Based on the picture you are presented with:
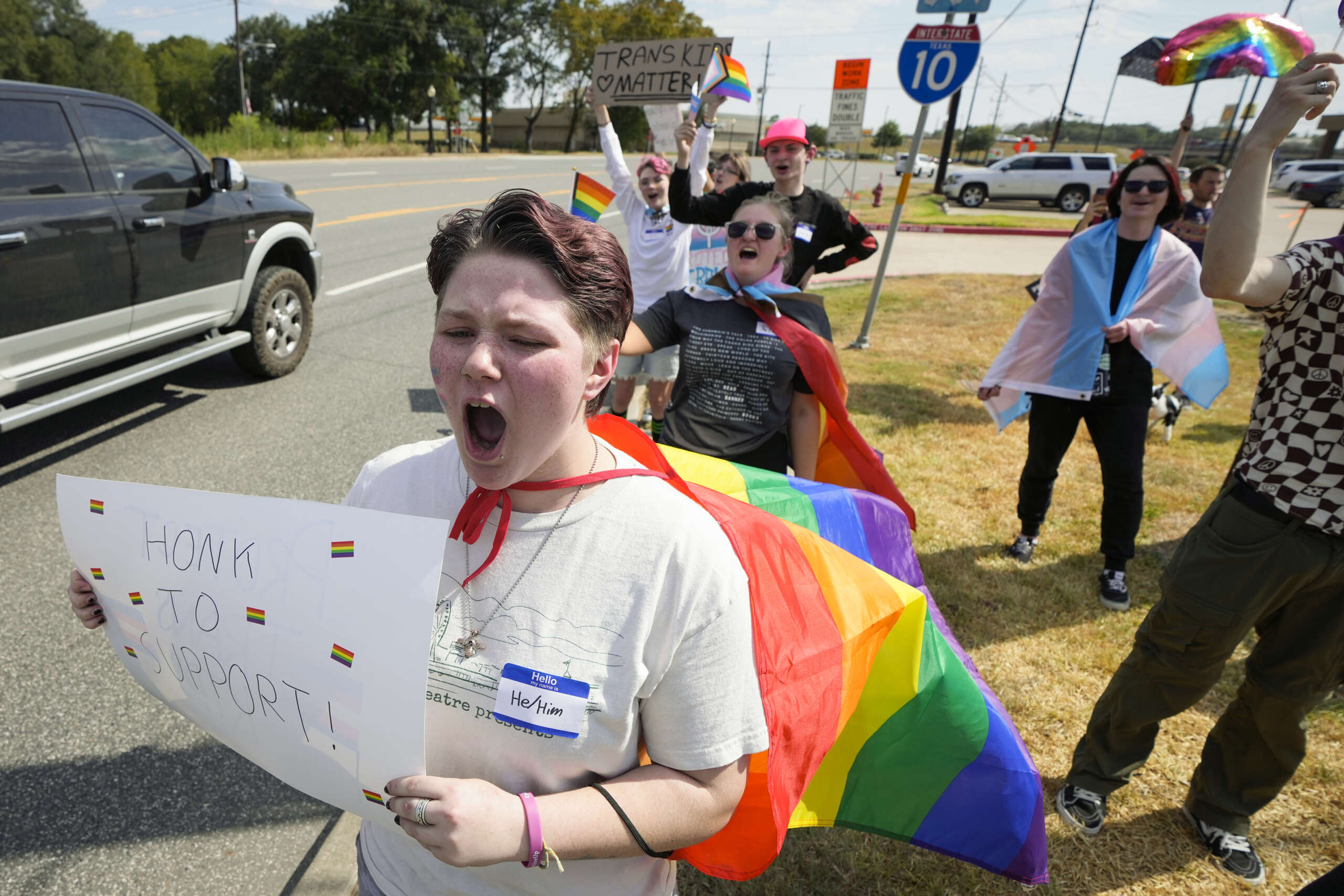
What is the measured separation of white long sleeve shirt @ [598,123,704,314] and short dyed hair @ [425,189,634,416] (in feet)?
13.0

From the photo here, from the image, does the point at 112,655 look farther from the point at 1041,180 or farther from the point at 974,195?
the point at 974,195

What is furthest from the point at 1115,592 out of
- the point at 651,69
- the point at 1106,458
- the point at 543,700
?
the point at 651,69

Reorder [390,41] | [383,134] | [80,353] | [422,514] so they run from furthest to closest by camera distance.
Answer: [390,41]
[383,134]
[80,353]
[422,514]

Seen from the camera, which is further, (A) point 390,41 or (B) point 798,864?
(A) point 390,41

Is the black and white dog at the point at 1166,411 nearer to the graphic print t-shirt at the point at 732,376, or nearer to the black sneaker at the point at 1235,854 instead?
the black sneaker at the point at 1235,854

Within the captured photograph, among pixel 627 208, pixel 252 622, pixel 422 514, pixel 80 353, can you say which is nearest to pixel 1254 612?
pixel 422 514

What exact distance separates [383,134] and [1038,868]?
47.0 m

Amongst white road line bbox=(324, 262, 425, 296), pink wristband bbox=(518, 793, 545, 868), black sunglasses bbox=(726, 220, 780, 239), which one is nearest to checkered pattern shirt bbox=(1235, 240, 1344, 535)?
black sunglasses bbox=(726, 220, 780, 239)

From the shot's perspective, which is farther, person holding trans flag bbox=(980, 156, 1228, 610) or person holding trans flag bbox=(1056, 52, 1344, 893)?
person holding trans flag bbox=(980, 156, 1228, 610)

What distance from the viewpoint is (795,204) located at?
4.76 m

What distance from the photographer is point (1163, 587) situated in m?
2.28

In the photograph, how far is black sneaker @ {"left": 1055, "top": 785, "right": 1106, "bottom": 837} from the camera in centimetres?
251

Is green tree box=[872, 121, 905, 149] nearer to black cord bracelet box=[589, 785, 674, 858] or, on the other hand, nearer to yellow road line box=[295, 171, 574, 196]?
yellow road line box=[295, 171, 574, 196]

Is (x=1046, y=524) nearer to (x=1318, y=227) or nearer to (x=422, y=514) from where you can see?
(x=422, y=514)
